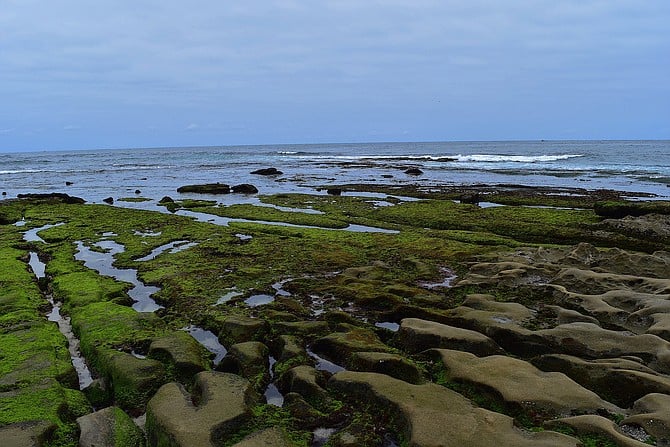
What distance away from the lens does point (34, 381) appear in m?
7.78

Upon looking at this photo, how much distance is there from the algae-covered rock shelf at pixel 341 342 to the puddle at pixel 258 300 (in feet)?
0.17

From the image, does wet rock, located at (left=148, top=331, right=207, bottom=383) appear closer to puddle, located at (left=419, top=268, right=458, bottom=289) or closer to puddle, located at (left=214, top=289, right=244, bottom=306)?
puddle, located at (left=214, top=289, right=244, bottom=306)

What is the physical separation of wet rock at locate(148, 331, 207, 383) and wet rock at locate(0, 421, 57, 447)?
202 cm

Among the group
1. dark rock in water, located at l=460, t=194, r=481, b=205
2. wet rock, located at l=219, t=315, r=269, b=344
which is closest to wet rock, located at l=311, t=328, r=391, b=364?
wet rock, located at l=219, t=315, r=269, b=344

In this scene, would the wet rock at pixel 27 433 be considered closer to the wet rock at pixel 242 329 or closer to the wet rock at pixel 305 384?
the wet rock at pixel 305 384

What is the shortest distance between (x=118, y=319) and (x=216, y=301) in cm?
248

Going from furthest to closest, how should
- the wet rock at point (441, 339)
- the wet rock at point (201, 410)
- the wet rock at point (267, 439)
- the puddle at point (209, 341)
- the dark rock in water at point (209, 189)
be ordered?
the dark rock in water at point (209, 189) → the puddle at point (209, 341) → the wet rock at point (441, 339) → the wet rock at point (201, 410) → the wet rock at point (267, 439)

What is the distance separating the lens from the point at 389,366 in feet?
25.6

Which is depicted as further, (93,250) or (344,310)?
(93,250)

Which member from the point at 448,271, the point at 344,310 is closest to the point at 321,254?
the point at 448,271

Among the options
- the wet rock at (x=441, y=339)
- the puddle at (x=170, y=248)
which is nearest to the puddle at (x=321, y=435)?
the wet rock at (x=441, y=339)

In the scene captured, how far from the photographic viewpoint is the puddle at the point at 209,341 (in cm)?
939

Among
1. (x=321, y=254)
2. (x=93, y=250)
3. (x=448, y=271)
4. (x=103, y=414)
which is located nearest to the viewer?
(x=103, y=414)

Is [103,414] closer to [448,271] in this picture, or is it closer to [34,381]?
[34,381]
